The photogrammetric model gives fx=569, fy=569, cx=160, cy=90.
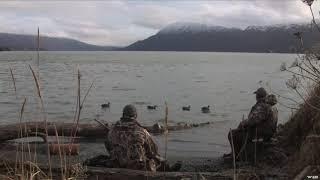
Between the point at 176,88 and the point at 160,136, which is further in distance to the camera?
the point at 176,88

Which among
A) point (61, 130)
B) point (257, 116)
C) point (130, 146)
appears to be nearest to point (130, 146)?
point (130, 146)

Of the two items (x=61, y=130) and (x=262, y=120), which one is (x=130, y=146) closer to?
(x=262, y=120)

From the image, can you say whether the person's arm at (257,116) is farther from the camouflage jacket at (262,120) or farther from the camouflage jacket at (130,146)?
the camouflage jacket at (130,146)

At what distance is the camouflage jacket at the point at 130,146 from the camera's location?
32.2 ft

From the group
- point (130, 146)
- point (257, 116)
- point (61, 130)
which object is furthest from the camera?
point (61, 130)

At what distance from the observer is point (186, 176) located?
8.27 metres

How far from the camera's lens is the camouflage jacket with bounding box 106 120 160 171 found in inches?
387

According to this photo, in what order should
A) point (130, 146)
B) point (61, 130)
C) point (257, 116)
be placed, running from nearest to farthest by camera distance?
point (130, 146) → point (257, 116) → point (61, 130)

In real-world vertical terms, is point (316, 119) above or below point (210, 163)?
above

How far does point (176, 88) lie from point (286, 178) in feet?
110

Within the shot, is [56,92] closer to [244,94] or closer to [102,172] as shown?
[244,94]

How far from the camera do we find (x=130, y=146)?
32.7ft

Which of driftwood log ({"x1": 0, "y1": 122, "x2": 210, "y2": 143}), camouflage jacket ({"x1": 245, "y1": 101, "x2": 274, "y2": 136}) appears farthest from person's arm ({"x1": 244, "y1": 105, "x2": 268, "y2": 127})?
driftwood log ({"x1": 0, "y1": 122, "x2": 210, "y2": 143})

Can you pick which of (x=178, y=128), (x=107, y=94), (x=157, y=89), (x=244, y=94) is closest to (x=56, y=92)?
(x=107, y=94)
